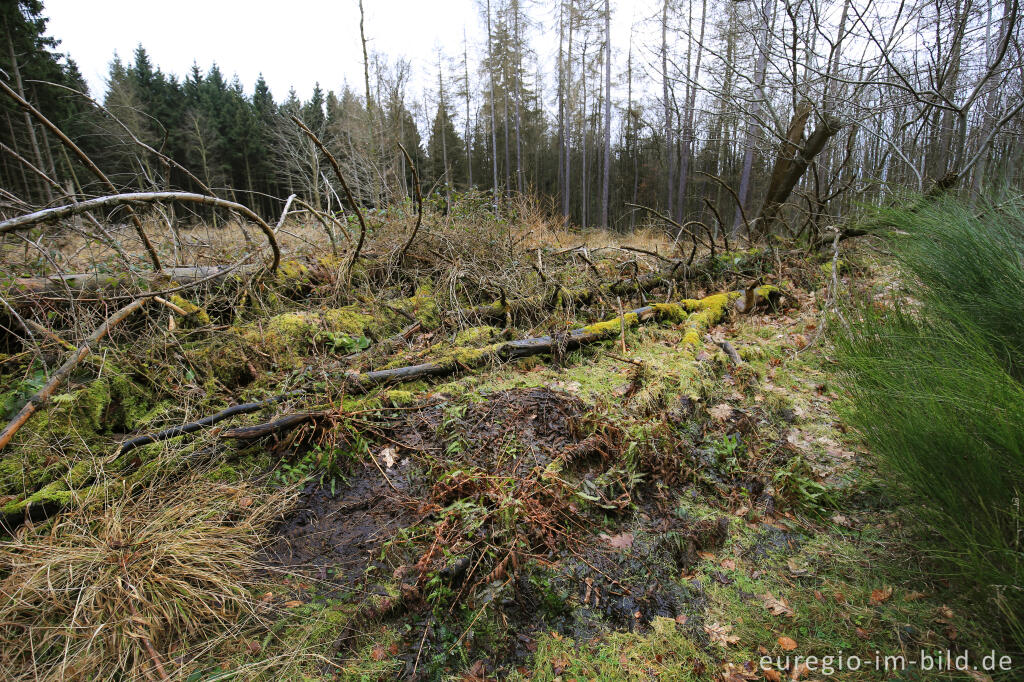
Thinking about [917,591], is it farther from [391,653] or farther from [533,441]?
[391,653]

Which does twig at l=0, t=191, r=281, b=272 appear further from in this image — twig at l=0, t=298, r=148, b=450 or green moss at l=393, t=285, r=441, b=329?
green moss at l=393, t=285, r=441, b=329

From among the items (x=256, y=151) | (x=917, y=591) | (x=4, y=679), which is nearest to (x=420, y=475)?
(x=4, y=679)

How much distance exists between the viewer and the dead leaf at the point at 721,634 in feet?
5.89

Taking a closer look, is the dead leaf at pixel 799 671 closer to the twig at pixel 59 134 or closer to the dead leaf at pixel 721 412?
Result: the dead leaf at pixel 721 412

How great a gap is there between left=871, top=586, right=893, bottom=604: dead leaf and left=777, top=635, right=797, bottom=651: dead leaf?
402mm

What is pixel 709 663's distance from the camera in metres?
1.70

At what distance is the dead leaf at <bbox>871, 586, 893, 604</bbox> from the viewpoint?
5.85 ft

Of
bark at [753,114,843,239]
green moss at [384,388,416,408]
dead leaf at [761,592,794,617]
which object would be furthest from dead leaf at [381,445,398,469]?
bark at [753,114,843,239]

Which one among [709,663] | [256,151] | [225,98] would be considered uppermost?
[225,98]

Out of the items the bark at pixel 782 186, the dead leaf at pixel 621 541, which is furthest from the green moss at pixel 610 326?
the bark at pixel 782 186

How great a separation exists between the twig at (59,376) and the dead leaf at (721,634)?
145 inches

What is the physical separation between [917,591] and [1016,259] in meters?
1.74

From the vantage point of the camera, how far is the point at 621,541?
7.46 ft

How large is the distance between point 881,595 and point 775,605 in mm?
426
